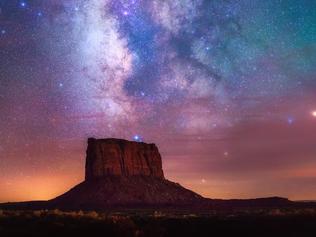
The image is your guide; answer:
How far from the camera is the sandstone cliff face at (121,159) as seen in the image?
4887 inches

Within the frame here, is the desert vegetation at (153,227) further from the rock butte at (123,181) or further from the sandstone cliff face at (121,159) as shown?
the sandstone cliff face at (121,159)

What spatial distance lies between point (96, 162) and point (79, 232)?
89.9 m

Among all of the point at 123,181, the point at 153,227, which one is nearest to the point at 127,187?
the point at 123,181

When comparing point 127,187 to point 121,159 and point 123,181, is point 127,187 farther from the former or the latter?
point 121,159

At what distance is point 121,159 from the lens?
422ft

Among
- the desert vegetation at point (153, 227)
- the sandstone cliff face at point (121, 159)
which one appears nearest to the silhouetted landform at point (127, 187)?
the sandstone cliff face at point (121, 159)

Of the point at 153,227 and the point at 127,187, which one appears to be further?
the point at 127,187

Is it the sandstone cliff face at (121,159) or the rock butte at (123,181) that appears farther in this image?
the sandstone cliff face at (121,159)

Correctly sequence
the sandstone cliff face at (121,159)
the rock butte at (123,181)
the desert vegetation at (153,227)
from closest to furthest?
the desert vegetation at (153,227)
the rock butte at (123,181)
the sandstone cliff face at (121,159)

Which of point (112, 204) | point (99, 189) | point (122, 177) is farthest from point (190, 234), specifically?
point (122, 177)

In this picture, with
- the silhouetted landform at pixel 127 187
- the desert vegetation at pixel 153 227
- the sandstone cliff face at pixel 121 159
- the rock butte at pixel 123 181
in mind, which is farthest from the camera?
the sandstone cliff face at pixel 121 159

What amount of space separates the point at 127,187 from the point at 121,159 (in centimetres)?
1522

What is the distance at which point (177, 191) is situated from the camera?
385 ft

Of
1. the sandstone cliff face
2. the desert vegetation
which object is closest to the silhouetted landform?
the sandstone cliff face
